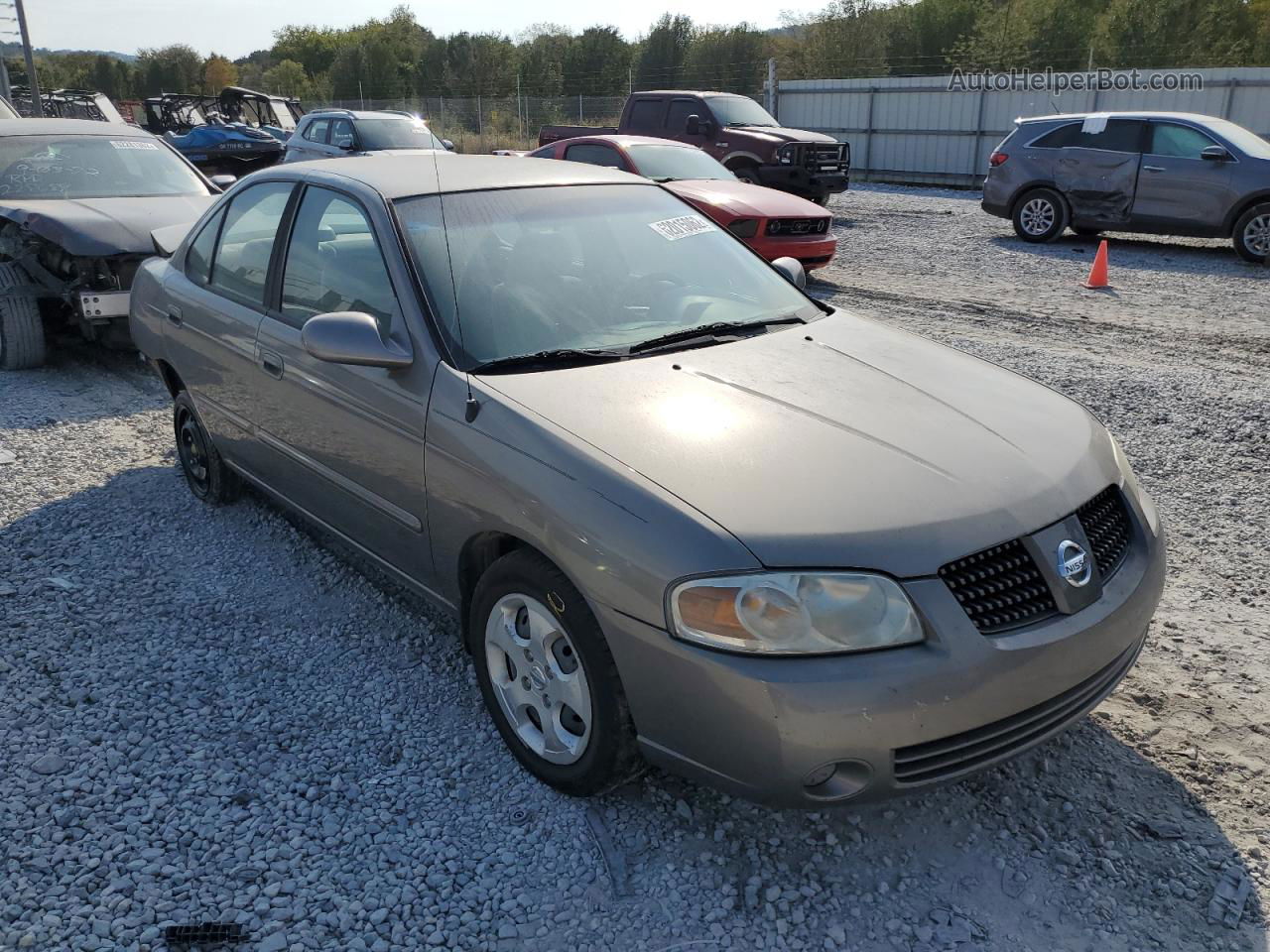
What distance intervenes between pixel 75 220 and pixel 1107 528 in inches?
277

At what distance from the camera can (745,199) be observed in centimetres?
1002

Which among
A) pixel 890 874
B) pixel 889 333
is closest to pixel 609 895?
pixel 890 874

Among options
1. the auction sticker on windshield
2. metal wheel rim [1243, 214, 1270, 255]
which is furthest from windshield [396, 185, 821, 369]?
metal wheel rim [1243, 214, 1270, 255]

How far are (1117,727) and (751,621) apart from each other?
160 centimetres

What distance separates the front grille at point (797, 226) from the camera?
31.9 feet

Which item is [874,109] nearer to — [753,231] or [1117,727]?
[753,231]

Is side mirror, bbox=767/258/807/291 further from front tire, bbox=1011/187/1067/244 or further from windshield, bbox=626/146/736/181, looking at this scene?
front tire, bbox=1011/187/1067/244

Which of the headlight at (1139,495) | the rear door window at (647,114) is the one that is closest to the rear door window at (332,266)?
the headlight at (1139,495)

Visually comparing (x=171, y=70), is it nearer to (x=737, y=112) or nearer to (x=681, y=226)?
(x=737, y=112)

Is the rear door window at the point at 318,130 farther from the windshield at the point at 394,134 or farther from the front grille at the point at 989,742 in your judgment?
the front grille at the point at 989,742

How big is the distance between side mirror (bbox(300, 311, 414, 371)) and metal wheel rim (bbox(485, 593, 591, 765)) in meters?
0.83

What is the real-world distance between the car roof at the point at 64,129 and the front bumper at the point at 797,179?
8900 mm

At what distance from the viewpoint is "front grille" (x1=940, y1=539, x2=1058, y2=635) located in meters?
2.36

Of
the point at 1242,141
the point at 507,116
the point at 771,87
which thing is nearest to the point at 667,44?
the point at 507,116
